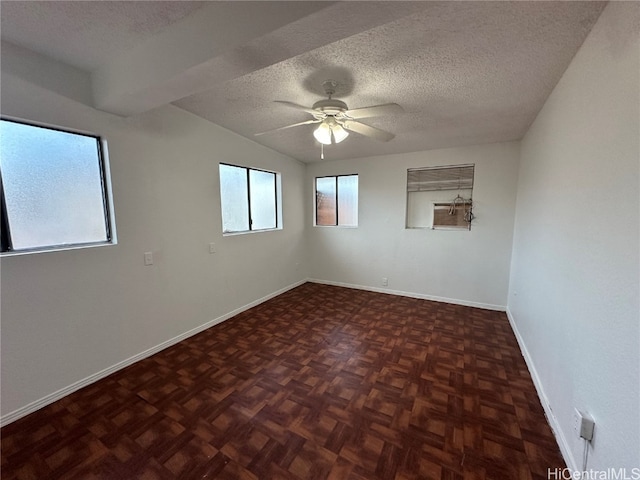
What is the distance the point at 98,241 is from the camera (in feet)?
7.06

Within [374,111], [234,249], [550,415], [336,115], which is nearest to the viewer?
[550,415]

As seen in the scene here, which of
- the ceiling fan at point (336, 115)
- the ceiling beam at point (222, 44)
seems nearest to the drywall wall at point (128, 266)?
the ceiling beam at point (222, 44)

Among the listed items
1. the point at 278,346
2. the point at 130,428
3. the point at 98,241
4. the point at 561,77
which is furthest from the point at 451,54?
the point at 130,428

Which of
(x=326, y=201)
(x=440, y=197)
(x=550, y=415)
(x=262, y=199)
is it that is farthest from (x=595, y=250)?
(x=326, y=201)

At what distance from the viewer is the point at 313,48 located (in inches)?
51.6

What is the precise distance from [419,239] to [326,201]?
179cm

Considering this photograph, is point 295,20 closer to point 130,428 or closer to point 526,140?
point 130,428

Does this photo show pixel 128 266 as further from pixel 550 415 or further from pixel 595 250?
pixel 550 415

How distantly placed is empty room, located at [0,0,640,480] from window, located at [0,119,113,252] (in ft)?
0.04

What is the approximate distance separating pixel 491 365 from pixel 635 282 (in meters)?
1.75

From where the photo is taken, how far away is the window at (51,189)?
1.71m

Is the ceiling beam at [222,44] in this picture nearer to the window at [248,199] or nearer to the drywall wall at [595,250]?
the drywall wall at [595,250]

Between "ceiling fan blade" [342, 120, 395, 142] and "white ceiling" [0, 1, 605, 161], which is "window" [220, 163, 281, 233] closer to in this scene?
"white ceiling" [0, 1, 605, 161]

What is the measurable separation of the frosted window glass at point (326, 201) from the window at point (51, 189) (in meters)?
3.24
